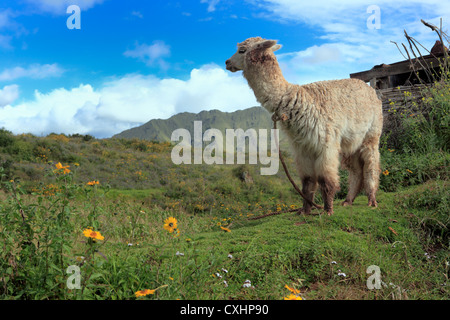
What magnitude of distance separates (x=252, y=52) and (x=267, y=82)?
0.52 meters

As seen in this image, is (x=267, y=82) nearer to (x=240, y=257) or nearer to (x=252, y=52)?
(x=252, y=52)

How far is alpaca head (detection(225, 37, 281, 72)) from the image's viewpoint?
557 centimetres

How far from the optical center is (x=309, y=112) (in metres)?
5.84

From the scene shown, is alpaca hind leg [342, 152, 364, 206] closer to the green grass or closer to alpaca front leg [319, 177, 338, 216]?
the green grass

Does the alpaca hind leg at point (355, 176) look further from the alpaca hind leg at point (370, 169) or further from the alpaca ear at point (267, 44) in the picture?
the alpaca ear at point (267, 44)

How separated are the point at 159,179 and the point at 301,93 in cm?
1746

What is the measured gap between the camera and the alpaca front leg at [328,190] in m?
5.82

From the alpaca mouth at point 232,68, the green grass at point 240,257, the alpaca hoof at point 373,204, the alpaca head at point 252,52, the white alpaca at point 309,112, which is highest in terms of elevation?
the alpaca head at point 252,52

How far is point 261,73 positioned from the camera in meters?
5.62

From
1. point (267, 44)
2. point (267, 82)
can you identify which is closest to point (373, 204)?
point (267, 82)

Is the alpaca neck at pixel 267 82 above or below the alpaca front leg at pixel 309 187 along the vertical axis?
above

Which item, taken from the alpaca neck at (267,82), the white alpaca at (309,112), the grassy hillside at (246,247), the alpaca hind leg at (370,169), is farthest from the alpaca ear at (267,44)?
the alpaca hind leg at (370,169)

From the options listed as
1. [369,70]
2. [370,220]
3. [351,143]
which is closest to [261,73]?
[351,143]
